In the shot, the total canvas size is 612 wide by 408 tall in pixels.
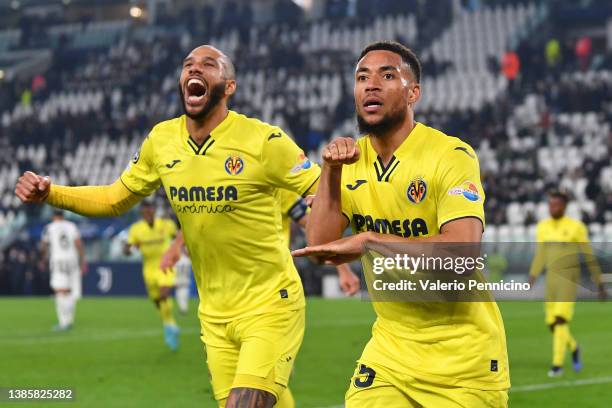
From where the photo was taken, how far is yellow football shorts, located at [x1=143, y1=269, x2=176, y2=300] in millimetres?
17734

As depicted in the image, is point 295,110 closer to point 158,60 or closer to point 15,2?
point 158,60

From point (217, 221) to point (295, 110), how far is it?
114 feet

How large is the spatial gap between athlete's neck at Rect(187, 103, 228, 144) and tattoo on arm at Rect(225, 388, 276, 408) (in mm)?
1627

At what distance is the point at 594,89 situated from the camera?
3725 centimetres

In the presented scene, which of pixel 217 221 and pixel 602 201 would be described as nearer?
pixel 217 221

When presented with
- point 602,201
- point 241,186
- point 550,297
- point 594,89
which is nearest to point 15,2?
point 594,89

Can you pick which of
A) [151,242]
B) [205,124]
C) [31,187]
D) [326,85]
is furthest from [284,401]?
[326,85]

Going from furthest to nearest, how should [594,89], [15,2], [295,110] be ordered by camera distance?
1. [15,2]
2. [295,110]
3. [594,89]

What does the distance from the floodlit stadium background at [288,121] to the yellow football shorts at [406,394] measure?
Answer: 238 inches

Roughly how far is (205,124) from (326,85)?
37.4 m

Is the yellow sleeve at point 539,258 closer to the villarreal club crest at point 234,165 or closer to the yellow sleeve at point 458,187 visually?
the villarreal club crest at point 234,165

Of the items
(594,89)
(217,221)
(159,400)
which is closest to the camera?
(217,221)

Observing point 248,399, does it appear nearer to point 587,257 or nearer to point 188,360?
point 188,360

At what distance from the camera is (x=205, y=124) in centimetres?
725
